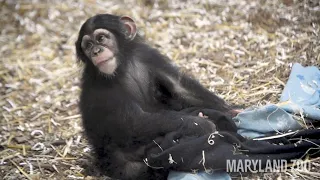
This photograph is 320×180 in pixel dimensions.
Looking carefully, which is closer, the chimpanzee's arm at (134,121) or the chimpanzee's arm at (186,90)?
the chimpanzee's arm at (134,121)

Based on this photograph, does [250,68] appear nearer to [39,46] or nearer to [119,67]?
[119,67]

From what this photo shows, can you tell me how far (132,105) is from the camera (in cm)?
423

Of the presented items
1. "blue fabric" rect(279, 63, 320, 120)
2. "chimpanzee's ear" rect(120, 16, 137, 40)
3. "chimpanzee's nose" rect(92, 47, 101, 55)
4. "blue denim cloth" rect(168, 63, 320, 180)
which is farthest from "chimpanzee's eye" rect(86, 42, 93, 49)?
"blue fabric" rect(279, 63, 320, 120)

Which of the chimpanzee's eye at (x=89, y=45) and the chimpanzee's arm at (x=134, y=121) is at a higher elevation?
the chimpanzee's eye at (x=89, y=45)

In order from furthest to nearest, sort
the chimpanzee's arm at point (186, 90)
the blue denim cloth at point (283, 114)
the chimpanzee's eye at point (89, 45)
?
the chimpanzee's arm at point (186, 90), the chimpanzee's eye at point (89, 45), the blue denim cloth at point (283, 114)

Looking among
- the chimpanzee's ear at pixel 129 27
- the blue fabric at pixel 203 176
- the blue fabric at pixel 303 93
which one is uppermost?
the chimpanzee's ear at pixel 129 27

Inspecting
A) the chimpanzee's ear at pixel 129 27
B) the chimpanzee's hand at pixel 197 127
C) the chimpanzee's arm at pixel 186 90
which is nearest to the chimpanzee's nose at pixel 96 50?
the chimpanzee's ear at pixel 129 27

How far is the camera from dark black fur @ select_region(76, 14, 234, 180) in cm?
413

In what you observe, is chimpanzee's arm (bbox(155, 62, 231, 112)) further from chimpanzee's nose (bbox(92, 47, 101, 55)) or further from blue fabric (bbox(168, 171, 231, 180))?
blue fabric (bbox(168, 171, 231, 180))

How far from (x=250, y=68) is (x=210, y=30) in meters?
1.27

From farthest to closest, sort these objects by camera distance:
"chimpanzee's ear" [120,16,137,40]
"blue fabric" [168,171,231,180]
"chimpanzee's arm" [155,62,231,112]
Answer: "chimpanzee's arm" [155,62,231,112], "chimpanzee's ear" [120,16,137,40], "blue fabric" [168,171,231,180]

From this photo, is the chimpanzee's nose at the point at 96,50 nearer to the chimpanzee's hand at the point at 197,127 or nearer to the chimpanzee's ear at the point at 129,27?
the chimpanzee's ear at the point at 129,27

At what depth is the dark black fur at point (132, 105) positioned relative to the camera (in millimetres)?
4129

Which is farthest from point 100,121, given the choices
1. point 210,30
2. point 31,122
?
point 210,30
